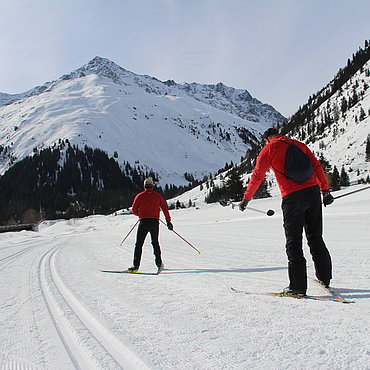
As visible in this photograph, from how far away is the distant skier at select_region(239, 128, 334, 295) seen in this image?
3.07m

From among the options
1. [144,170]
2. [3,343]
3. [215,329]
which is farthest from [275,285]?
[144,170]

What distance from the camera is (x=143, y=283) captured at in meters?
4.21

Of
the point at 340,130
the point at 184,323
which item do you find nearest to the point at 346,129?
the point at 340,130

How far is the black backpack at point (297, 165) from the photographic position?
307cm

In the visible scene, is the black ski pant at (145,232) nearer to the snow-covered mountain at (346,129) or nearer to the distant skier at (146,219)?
A: the distant skier at (146,219)

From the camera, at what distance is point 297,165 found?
3084 millimetres

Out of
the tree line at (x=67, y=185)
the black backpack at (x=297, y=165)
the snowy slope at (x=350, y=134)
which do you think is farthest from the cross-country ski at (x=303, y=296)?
the tree line at (x=67, y=185)

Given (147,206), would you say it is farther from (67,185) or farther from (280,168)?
(67,185)

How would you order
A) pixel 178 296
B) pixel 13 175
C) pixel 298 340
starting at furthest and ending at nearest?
pixel 13 175 < pixel 178 296 < pixel 298 340

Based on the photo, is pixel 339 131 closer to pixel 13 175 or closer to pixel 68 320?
pixel 68 320

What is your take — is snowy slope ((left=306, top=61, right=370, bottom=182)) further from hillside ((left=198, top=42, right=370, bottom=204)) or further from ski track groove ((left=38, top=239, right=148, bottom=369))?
ski track groove ((left=38, top=239, right=148, bottom=369))

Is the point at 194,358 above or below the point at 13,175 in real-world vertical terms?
below

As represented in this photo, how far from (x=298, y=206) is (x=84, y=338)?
2.54 m

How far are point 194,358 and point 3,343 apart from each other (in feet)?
5.55
